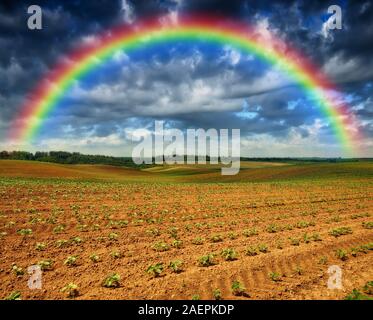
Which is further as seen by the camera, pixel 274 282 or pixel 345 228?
pixel 345 228

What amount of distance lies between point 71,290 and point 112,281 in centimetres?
113

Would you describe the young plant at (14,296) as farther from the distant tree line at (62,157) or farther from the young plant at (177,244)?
the distant tree line at (62,157)

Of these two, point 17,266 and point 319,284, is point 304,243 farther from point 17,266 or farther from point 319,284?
point 17,266

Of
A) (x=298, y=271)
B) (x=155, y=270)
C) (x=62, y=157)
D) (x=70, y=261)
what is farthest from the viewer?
(x=62, y=157)

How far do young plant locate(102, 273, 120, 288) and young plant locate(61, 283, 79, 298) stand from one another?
77 centimetres

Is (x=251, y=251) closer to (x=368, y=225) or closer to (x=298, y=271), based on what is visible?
(x=298, y=271)

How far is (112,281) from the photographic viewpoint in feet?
30.3

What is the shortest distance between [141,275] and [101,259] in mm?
2174

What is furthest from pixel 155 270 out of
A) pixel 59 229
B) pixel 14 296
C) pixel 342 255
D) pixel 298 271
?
pixel 59 229

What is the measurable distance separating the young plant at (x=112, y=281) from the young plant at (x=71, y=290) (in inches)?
30.2

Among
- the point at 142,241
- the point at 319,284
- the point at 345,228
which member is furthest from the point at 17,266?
the point at 345,228

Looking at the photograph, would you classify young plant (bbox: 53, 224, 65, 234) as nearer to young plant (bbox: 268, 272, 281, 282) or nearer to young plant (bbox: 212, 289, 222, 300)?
young plant (bbox: 212, 289, 222, 300)

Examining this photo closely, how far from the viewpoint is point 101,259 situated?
37.6 ft

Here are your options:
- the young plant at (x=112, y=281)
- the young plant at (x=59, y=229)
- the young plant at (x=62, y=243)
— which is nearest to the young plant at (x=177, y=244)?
the young plant at (x=112, y=281)
